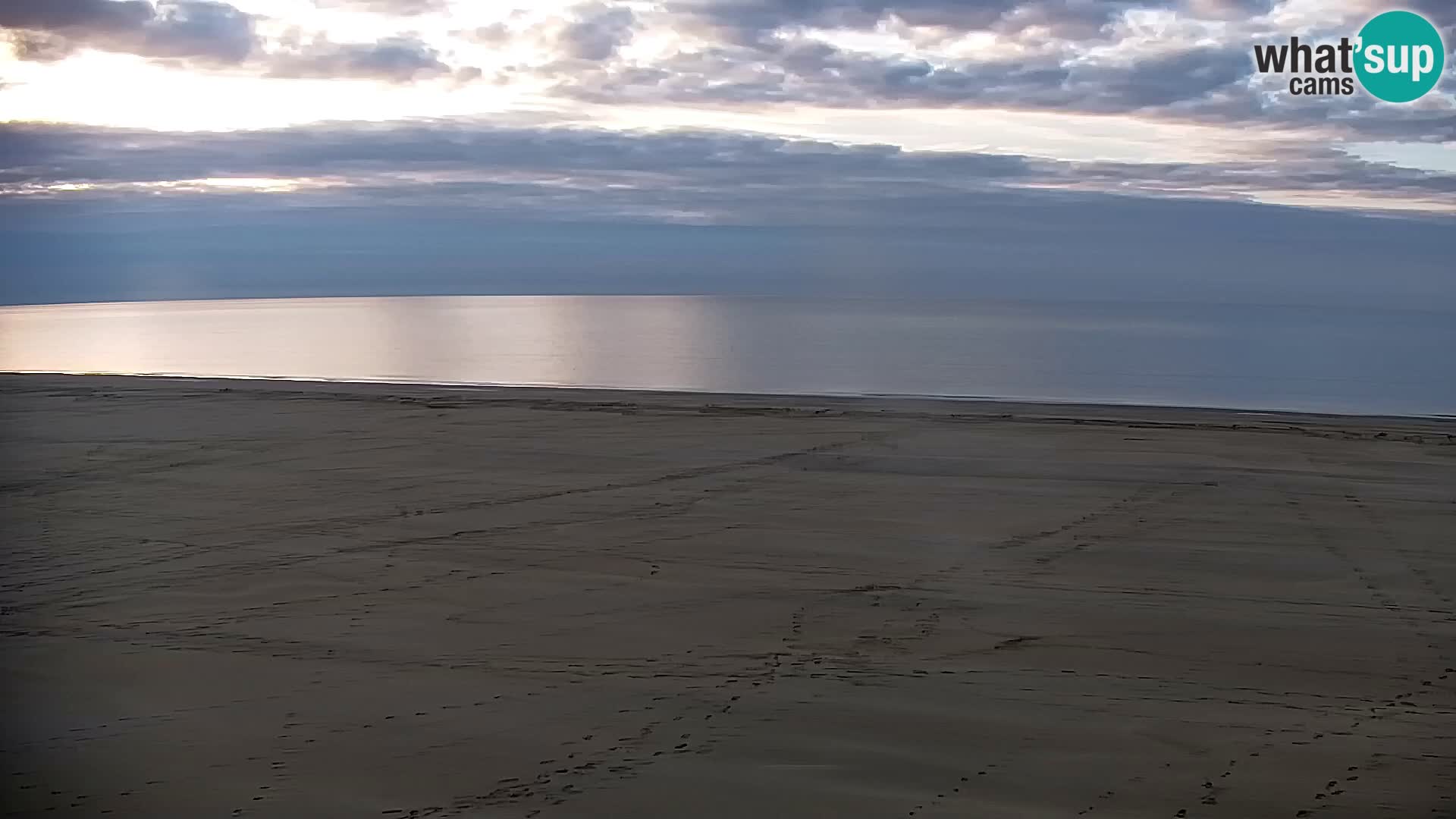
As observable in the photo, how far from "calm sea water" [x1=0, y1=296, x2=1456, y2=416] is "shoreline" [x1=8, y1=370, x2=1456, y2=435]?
162 inches

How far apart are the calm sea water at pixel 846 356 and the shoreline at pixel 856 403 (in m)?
4.11

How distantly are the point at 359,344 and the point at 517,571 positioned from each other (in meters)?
47.1

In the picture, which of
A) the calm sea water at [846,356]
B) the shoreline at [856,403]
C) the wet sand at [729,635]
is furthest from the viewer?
the calm sea water at [846,356]

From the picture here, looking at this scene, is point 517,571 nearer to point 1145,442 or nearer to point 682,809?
point 682,809

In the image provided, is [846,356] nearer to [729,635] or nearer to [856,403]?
[856,403]

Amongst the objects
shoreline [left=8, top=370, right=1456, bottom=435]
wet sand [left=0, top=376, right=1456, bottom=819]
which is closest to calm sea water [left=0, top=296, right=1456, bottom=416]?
shoreline [left=8, top=370, right=1456, bottom=435]

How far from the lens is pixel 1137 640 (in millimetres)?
7734

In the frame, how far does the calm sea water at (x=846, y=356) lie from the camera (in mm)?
32688

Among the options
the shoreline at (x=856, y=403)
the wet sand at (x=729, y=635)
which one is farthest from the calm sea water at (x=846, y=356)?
the wet sand at (x=729, y=635)

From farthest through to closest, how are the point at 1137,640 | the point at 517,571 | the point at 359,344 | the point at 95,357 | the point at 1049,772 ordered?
the point at 359,344 → the point at 95,357 → the point at 517,571 → the point at 1137,640 → the point at 1049,772

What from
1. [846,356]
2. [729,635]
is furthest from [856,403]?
[846,356]

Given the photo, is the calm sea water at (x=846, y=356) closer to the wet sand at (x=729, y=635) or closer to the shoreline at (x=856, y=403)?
the shoreline at (x=856, y=403)

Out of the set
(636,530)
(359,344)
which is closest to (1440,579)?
(636,530)

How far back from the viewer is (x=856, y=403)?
2414 centimetres
